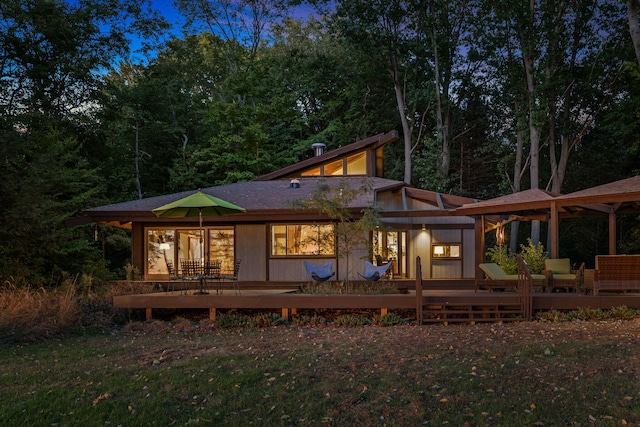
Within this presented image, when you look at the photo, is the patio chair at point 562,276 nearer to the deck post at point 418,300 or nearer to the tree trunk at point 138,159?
the deck post at point 418,300

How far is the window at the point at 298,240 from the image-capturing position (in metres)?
14.4

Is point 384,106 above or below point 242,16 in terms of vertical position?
below

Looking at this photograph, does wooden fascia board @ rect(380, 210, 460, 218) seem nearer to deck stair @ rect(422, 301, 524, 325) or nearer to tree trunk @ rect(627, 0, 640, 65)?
deck stair @ rect(422, 301, 524, 325)

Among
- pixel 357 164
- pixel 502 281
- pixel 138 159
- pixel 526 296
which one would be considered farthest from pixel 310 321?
pixel 138 159

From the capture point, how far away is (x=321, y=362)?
6.74 metres

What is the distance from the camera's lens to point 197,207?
36.6ft

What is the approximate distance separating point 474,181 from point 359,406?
2498 cm

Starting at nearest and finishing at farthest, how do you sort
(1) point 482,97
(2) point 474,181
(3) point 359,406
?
(3) point 359,406 → (1) point 482,97 → (2) point 474,181

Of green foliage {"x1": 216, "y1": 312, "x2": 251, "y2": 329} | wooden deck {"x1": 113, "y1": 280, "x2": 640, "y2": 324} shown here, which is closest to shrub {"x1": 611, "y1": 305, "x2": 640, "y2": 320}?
wooden deck {"x1": 113, "y1": 280, "x2": 640, "y2": 324}

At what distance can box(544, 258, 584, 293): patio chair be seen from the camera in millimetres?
10828

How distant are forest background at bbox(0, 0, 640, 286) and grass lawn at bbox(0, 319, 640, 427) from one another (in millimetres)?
9273

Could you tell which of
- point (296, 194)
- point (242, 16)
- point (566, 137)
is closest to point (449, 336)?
point (296, 194)

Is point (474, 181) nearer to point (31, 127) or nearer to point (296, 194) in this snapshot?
point (296, 194)

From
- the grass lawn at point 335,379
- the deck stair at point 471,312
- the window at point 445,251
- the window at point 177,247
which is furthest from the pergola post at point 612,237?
the window at point 177,247
